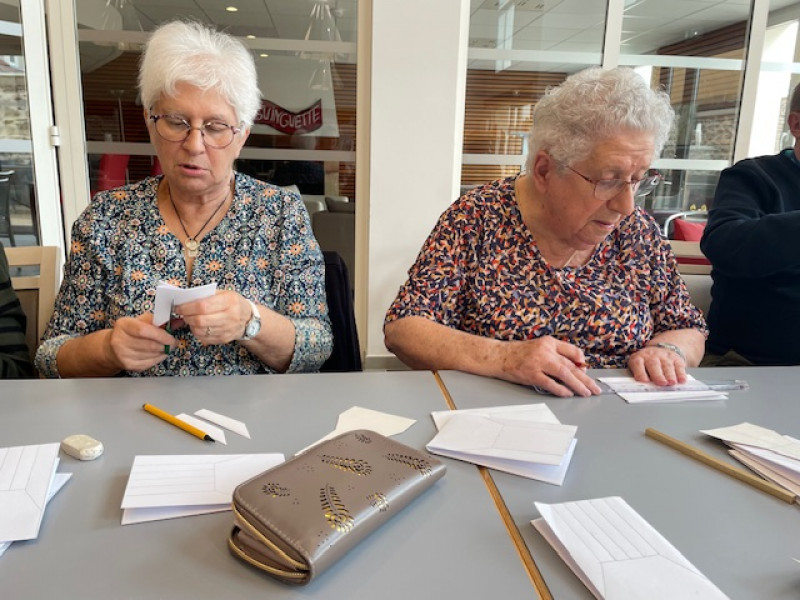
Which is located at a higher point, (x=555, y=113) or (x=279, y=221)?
(x=555, y=113)

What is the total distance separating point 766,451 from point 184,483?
85cm

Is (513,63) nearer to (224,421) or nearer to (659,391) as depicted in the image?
(659,391)

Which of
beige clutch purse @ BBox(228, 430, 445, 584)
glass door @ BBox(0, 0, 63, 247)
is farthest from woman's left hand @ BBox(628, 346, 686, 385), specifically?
glass door @ BBox(0, 0, 63, 247)

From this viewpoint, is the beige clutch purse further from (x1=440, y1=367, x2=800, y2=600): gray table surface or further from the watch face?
the watch face

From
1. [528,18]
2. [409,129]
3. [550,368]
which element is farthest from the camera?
[528,18]

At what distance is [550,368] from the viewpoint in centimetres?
113

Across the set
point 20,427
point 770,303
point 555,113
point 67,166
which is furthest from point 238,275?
point 67,166

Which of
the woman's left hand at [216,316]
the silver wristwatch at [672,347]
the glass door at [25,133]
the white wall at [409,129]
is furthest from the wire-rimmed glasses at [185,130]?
A: the glass door at [25,133]

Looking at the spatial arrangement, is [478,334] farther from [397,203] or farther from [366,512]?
[397,203]

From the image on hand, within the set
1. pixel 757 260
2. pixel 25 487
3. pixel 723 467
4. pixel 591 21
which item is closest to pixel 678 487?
pixel 723 467

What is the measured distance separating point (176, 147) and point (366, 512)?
101cm

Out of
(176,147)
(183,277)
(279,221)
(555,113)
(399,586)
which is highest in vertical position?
(555,113)

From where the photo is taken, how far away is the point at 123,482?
76 centimetres

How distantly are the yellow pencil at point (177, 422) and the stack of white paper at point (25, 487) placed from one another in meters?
0.16
